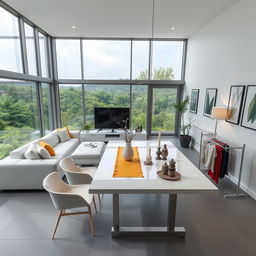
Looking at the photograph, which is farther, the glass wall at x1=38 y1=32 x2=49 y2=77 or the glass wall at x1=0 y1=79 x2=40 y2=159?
the glass wall at x1=38 y1=32 x2=49 y2=77

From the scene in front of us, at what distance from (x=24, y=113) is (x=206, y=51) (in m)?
5.08

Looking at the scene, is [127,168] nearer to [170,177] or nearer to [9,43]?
[170,177]

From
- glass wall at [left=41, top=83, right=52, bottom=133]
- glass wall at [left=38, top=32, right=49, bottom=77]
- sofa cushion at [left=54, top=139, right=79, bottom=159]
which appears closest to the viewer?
sofa cushion at [left=54, top=139, right=79, bottom=159]

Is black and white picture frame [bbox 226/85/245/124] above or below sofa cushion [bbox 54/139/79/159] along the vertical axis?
above

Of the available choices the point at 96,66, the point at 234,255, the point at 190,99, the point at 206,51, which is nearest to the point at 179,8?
the point at 206,51

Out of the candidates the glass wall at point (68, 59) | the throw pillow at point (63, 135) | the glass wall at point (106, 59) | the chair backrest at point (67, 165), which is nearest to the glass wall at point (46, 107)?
the glass wall at point (68, 59)

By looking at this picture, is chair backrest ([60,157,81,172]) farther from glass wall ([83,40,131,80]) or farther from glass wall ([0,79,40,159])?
glass wall ([83,40,131,80])

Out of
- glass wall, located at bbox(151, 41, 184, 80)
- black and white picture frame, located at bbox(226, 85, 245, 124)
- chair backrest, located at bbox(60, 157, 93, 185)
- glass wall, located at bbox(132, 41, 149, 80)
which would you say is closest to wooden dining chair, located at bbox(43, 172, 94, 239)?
chair backrest, located at bbox(60, 157, 93, 185)

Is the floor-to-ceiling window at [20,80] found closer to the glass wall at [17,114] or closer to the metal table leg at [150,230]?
the glass wall at [17,114]

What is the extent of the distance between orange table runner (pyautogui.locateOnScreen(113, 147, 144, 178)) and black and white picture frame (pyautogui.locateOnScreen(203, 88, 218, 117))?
280cm

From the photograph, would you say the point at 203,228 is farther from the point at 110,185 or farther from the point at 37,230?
the point at 37,230

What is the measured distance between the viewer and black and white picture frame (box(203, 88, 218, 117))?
4311 millimetres

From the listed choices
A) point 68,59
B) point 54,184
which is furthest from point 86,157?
point 68,59

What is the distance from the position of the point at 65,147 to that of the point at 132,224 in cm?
277
